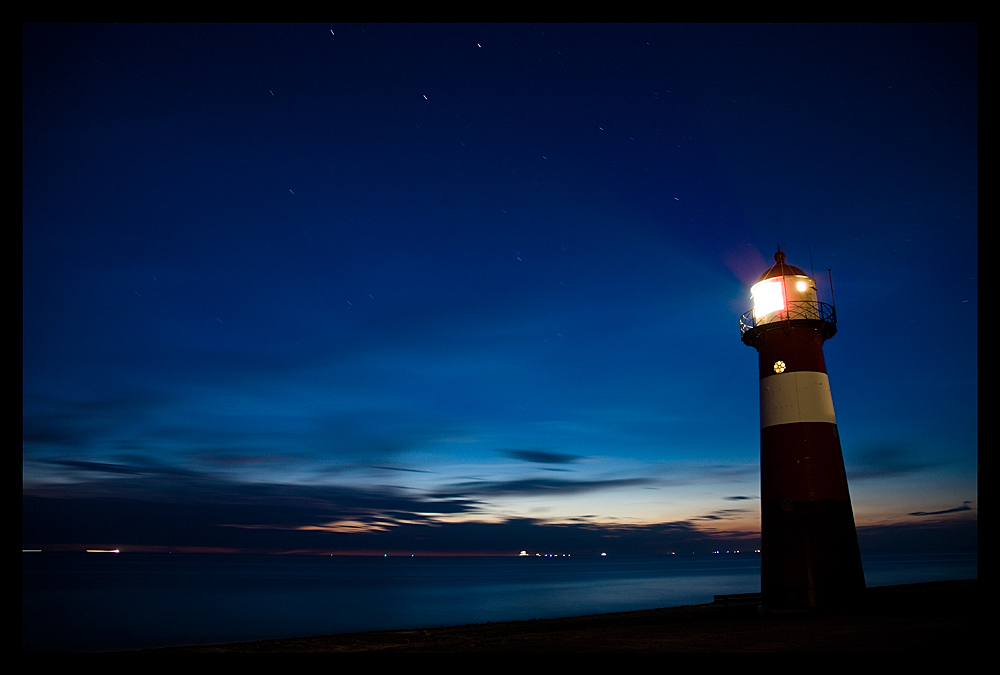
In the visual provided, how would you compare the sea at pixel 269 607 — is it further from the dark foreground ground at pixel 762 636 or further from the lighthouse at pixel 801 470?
the lighthouse at pixel 801 470

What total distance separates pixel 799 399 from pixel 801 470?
163 centimetres

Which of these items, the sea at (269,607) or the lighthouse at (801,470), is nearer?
the lighthouse at (801,470)

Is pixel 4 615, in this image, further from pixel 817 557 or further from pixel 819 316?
pixel 819 316

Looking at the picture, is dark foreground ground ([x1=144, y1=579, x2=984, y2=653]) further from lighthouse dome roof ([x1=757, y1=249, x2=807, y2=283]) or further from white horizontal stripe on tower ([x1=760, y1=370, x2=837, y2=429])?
lighthouse dome roof ([x1=757, y1=249, x2=807, y2=283])

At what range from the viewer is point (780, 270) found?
1599 cm

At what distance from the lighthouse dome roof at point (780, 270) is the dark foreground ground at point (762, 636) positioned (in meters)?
7.83

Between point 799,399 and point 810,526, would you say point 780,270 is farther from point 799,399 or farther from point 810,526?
point 810,526

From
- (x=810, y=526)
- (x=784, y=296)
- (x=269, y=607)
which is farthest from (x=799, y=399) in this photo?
(x=269, y=607)

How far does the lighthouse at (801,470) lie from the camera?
13977mm

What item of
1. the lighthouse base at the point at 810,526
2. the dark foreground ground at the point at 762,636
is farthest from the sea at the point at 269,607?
the lighthouse base at the point at 810,526

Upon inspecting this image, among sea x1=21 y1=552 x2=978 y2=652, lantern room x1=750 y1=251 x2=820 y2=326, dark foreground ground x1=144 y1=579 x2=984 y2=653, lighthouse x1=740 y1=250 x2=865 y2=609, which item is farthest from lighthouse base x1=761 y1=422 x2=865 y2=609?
sea x1=21 y1=552 x2=978 y2=652

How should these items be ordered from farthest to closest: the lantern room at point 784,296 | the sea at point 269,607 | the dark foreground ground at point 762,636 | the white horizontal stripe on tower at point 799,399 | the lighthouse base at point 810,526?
the sea at point 269,607, the lantern room at point 784,296, the white horizontal stripe on tower at point 799,399, the lighthouse base at point 810,526, the dark foreground ground at point 762,636

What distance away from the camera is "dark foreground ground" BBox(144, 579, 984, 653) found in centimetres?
919

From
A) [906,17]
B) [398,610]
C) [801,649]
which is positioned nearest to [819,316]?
[801,649]
